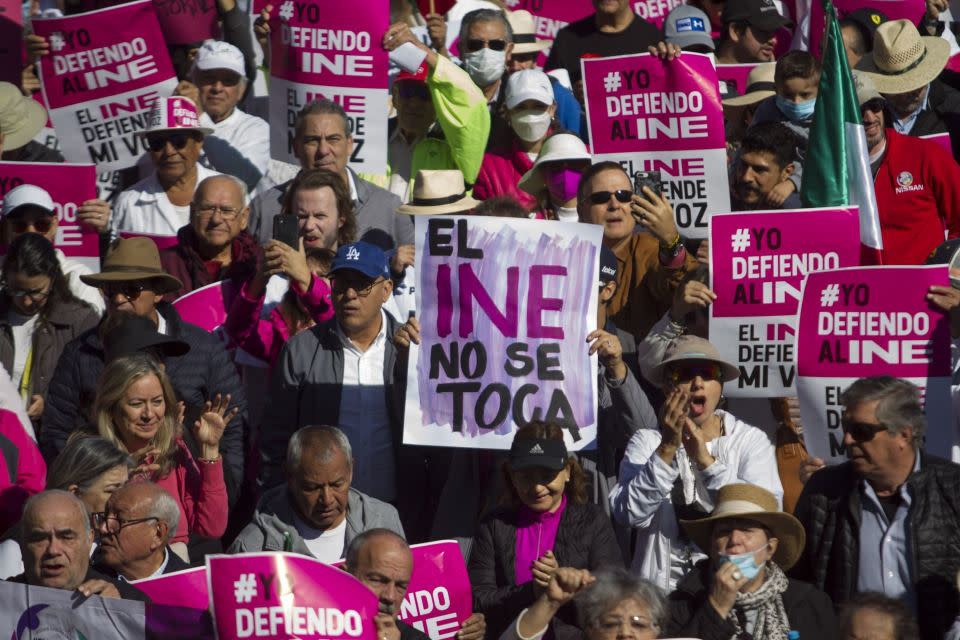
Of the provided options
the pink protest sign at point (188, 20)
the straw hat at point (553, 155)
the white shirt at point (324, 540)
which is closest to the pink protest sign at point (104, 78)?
the pink protest sign at point (188, 20)

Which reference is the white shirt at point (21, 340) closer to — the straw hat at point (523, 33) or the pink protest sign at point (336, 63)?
the pink protest sign at point (336, 63)

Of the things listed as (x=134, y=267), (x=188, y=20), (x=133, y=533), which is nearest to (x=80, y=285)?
(x=134, y=267)

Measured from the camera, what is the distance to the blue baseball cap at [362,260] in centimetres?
939

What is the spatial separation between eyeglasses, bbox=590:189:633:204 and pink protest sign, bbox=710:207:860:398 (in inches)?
25.3

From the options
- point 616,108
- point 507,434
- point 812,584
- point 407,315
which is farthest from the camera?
point 616,108

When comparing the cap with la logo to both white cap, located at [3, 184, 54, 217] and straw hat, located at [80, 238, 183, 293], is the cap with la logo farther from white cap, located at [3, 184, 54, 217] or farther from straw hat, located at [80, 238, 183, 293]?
white cap, located at [3, 184, 54, 217]

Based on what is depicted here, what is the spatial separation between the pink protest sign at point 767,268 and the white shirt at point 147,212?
332 centimetres

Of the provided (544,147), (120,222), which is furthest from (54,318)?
(544,147)

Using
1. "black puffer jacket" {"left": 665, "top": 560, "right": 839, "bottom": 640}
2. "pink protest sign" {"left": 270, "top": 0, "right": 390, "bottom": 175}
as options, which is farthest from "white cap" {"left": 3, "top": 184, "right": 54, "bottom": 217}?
"black puffer jacket" {"left": 665, "top": 560, "right": 839, "bottom": 640}

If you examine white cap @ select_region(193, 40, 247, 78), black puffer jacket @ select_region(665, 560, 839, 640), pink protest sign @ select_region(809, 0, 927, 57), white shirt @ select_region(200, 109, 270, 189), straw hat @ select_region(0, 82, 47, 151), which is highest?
pink protest sign @ select_region(809, 0, 927, 57)

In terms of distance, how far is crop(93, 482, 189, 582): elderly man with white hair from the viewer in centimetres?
803

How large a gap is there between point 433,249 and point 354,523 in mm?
1389

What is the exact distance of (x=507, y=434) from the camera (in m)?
9.12

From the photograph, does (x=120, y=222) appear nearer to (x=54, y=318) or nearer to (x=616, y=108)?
(x=54, y=318)
